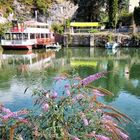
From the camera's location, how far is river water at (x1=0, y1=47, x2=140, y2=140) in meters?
17.6

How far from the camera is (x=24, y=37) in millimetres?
55750

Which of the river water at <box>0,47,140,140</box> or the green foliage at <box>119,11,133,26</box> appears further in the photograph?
the green foliage at <box>119,11,133,26</box>

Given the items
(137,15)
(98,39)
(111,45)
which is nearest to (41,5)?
(98,39)

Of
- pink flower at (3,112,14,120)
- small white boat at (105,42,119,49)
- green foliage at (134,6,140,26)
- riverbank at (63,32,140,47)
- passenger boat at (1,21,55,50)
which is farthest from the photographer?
green foliage at (134,6,140,26)

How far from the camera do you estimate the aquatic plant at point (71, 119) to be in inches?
272

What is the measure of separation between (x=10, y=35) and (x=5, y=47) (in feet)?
6.63

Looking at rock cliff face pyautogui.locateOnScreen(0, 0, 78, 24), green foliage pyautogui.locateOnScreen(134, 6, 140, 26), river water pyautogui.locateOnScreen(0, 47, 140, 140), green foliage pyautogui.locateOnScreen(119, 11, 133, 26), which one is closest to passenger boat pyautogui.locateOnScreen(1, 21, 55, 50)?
rock cliff face pyautogui.locateOnScreen(0, 0, 78, 24)

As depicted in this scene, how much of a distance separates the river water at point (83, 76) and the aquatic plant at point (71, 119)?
0.92 meters

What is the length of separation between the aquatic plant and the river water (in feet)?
3.03

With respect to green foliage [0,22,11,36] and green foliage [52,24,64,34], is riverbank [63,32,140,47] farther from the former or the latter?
green foliage [0,22,11,36]

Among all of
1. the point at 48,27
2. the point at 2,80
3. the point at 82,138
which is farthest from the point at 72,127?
the point at 48,27

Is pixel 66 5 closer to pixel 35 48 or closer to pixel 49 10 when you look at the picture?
pixel 49 10

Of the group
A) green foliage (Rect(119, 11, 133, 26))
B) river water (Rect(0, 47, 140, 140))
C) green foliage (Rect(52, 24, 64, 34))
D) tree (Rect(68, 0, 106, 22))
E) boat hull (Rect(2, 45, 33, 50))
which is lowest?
river water (Rect(0, 47, 140, 140))

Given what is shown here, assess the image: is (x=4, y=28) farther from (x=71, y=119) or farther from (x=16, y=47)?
(x=71, y=119)
